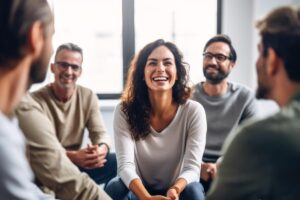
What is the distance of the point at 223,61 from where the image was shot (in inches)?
98.1

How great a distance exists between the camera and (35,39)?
82cm

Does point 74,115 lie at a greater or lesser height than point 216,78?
lesser

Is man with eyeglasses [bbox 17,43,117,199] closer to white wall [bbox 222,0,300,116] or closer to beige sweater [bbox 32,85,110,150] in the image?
beige sweater [bbox 32,85,110,150]

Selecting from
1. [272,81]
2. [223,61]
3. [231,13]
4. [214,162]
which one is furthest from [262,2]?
[272,81]

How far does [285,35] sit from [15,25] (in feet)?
2.02

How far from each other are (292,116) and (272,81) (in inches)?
6.8

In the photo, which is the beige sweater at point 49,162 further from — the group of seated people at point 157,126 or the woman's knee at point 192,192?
the woman's knee at point 192,192

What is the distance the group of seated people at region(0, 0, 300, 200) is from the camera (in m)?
0.83

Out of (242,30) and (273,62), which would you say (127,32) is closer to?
(242,30)

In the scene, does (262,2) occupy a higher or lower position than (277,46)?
higher

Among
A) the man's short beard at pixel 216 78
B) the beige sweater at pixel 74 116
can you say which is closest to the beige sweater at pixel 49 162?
the beige sweater at pixel 74 116

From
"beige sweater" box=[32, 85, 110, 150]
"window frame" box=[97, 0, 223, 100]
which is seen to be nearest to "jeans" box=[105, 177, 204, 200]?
"beige sweater" box=[32, 85, 110, 150]

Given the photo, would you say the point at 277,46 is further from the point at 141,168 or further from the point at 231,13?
the point at 231,13

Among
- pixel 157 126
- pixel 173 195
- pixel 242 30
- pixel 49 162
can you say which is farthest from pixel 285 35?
pixel 242 30
